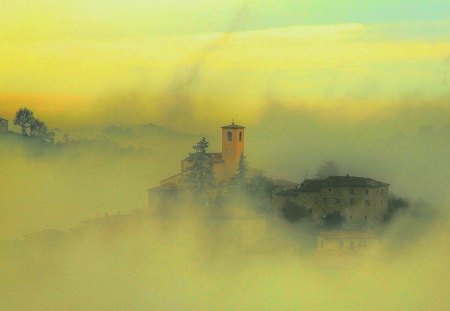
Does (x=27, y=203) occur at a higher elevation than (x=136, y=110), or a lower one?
lower

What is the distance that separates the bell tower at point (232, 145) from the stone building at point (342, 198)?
0.51 metres

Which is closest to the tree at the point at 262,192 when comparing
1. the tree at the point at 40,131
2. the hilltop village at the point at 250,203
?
the hilltop village at the point at 250,203

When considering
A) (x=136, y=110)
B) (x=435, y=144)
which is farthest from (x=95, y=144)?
(x=435, y=144)

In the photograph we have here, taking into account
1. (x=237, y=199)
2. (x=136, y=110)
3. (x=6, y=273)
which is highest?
(x=136, y=110)

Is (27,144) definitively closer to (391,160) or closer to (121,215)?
(121,215)

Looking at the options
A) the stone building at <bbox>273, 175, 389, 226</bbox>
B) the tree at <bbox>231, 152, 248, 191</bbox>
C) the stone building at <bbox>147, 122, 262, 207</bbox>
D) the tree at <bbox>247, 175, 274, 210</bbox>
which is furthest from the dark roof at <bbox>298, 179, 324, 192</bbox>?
the tree at <bbox>231, 152, 248, 191</bbox>

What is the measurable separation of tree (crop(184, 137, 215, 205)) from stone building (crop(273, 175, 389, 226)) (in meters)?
0.65

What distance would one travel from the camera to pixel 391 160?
474 inches

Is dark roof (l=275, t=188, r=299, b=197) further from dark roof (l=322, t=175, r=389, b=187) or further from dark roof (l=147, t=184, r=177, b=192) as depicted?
dark roof (l=147, t=184, r=177, b=192)

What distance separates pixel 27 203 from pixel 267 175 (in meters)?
2.29

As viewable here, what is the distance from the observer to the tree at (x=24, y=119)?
11.9 meters

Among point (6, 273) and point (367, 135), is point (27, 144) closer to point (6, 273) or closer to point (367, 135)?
point (6, 273)

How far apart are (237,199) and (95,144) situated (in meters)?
1.44

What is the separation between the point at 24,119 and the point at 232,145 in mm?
1987
